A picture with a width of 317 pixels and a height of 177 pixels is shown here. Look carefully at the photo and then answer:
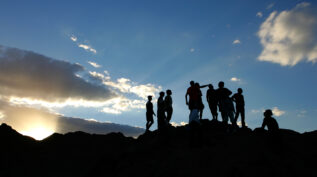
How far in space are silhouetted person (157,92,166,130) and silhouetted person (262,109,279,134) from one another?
4819 mm

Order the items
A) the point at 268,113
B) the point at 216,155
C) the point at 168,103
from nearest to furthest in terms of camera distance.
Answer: the point at 216,155 < the point at 268,113 < the point at 168,103

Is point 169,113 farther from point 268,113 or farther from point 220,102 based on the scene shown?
point 268,113

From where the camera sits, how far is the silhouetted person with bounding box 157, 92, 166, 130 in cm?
1198

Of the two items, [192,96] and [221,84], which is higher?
[221,84]

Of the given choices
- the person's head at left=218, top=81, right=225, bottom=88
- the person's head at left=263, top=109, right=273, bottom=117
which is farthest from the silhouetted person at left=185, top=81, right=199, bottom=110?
the person's head at left=263, top=109, right=273, bottom=117

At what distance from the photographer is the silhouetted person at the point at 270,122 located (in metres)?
8.98

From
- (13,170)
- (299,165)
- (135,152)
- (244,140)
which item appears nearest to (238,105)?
(244,140)

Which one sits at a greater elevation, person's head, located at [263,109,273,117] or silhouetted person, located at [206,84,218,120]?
silhouetted person, located at [206,84,218,120]

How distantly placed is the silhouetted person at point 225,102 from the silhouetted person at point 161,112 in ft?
9.60

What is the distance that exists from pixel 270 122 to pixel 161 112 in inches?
205

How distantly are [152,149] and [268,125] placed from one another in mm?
4992

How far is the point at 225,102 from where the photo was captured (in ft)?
36.4

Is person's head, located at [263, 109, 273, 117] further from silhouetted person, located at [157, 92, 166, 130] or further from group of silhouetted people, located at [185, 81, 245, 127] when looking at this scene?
silhouetted person, located at [157, 92, 166, 130]

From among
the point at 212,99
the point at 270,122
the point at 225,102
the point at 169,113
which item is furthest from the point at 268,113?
the point at 169,113
